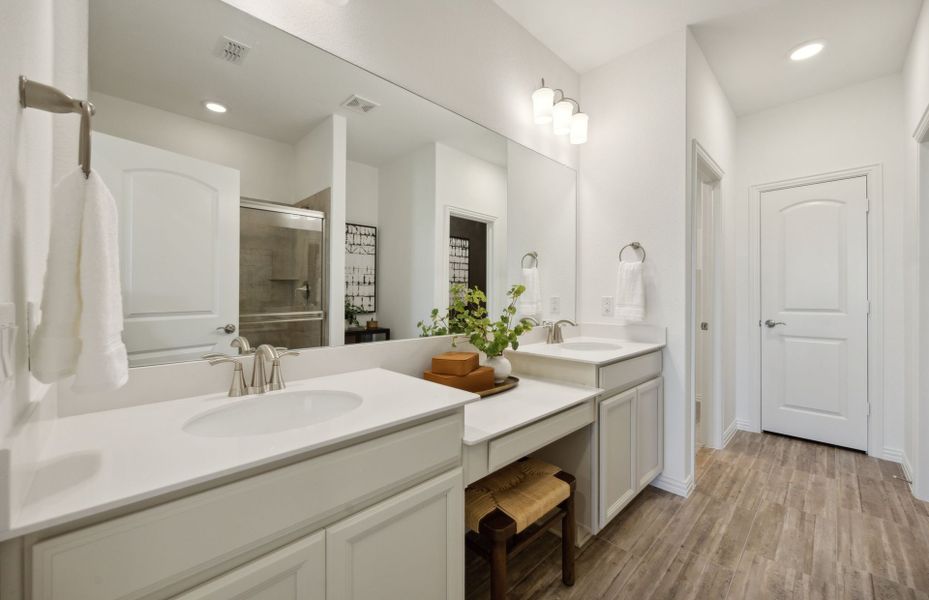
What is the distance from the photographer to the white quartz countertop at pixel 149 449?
57cm

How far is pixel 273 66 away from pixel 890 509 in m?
3.45

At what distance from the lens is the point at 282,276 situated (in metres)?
1.29

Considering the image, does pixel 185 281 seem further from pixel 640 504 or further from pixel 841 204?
pixel 841 204

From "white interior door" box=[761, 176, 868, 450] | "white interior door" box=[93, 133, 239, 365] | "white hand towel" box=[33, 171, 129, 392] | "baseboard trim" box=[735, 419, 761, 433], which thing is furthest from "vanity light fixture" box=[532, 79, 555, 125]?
"baseboard trim" box=[735, 419, 761, 433]

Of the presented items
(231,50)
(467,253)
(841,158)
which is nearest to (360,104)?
(231,50)

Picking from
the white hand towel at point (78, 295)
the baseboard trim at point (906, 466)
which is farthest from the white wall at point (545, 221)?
the baseboard trim at point (906, 466)

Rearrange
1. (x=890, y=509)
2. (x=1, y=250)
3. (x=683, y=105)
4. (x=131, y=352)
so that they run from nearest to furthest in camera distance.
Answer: (x=1, y=250), (x=131, y=352), (x=890, y=509), (x=683, y=105)

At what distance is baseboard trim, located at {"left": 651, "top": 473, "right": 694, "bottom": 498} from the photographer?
214 centimetres

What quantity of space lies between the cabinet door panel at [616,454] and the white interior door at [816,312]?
1.93m

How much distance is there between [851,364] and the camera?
271 centimetres

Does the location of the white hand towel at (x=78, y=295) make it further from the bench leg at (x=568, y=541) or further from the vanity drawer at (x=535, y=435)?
the bench leg at (x=568, y=541)

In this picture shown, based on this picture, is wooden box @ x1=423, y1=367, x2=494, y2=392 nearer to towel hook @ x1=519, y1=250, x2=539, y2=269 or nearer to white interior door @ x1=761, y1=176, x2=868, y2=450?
towel hook @ x1=519, y1=250, x2=539, y2=269

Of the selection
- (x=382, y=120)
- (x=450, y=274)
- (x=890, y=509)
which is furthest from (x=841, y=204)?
(x=382, y=120)

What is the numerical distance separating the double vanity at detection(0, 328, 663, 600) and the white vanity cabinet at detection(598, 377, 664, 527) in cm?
44
